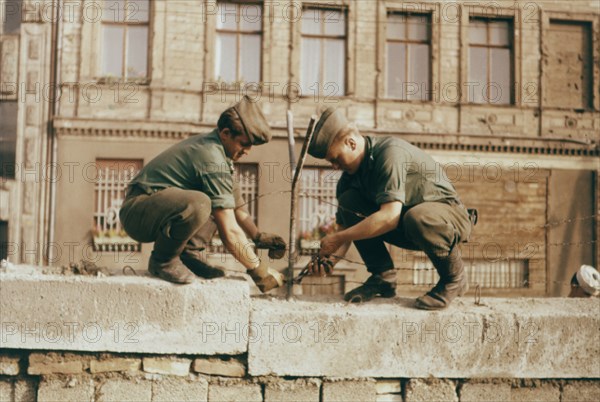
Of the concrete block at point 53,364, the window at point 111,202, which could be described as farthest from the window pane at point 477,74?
the concrete block at point 53,364

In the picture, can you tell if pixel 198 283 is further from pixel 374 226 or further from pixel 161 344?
pixel 374 226

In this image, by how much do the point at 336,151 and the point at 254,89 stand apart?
1149 centimetres

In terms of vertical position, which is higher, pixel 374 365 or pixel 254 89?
pixel 254 89

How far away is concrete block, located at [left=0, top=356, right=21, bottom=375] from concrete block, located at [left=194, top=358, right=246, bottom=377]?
1032 millimetres

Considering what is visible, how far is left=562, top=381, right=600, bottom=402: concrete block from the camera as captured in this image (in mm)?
4090

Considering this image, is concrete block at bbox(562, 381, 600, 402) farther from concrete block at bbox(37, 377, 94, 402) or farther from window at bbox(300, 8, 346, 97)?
window at bbox(300, 8, 346, 97)

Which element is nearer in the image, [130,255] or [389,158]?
Result: [389,158]

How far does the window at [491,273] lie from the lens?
14.8 metres

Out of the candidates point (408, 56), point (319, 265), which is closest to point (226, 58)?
point (408, 56)

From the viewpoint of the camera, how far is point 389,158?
13.0 feet

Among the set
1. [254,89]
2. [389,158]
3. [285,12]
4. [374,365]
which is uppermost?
[285,12]

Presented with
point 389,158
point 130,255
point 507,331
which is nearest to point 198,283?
point 389,158

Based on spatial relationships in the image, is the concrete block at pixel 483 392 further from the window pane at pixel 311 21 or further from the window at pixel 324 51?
the window pane at pixel 311 21

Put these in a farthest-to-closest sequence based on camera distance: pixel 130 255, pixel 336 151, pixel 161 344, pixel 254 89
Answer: pixel 254 89 < pixel 130 255 < pixel 336 151 < pixel 161 344
